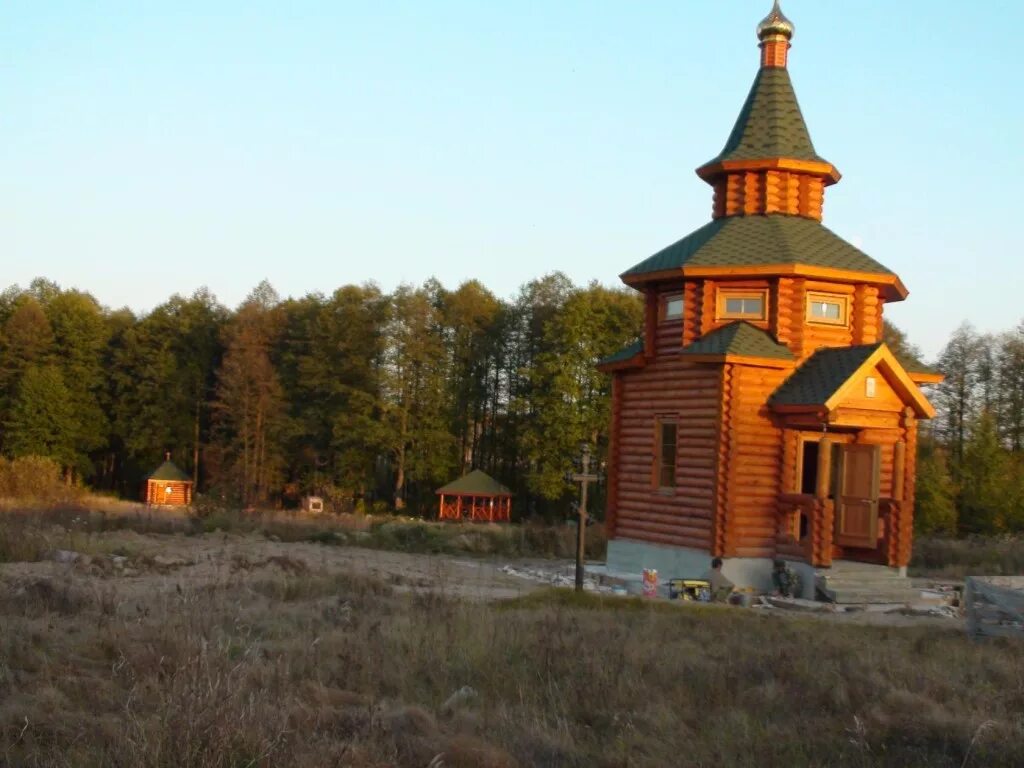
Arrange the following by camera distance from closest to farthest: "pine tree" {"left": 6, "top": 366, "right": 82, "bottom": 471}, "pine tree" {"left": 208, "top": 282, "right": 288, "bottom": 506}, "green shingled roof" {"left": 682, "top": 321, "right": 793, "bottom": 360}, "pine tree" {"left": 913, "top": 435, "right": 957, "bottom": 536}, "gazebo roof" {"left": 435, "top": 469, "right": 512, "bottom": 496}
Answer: "green shingled roof" {"left": 682, "top": 321, "right": 793, "bottom": 360}, "pine tree" {"left": 913, "top": 435, "right": 957, "bottom": 536}, "gazebo roof" {"left": 435, "top": 469, "right": 512, "bottom": 496}, "pine tree" {"left": 208, "top": 282, "right": 288, "bottom": 506}, "pine tree" {"left": 6, "top": 366, "right": 82, "bottom": 471}

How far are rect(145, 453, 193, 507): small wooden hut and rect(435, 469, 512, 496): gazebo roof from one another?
41.5 ft

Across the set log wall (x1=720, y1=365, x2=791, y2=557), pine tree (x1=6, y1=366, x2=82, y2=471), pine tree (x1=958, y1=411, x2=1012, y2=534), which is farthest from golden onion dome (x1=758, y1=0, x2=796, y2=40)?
pine tree (x1=6, y1=366, x2=82, y2=471)

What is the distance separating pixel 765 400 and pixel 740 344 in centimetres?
120

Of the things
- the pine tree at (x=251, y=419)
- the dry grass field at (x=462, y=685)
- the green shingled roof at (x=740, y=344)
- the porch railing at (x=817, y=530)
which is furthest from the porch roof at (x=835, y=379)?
the pine tree at (x=251, y=419)

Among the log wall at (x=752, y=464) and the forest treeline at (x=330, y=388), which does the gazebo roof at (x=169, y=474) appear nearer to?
the forest treeline at (x=330, y=388)

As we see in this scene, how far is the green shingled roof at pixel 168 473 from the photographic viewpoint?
48.6 meters

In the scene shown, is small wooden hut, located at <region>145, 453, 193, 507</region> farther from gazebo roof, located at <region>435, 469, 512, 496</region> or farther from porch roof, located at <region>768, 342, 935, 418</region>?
porch roof, located at <region>768, 342, 935, 418</region>

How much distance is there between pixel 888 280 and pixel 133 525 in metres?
17.8

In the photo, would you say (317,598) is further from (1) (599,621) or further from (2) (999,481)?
(2) (999,481)

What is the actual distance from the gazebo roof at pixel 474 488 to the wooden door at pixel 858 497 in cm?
2456

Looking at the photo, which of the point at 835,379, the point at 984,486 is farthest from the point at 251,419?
the point at 835,379

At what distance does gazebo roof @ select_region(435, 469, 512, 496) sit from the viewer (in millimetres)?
43312

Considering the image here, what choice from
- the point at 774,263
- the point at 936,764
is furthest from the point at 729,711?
the point at 774,263

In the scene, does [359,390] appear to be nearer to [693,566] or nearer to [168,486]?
[168,486]
